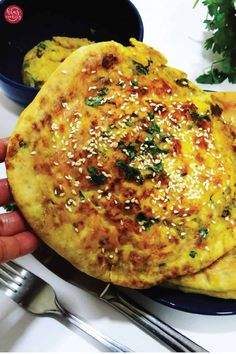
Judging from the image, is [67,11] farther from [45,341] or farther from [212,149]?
[45,341]

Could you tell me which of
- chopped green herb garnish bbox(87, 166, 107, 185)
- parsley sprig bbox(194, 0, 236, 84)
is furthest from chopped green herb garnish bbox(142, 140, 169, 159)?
parsley sprig bbox(194, 0, 236, 84)

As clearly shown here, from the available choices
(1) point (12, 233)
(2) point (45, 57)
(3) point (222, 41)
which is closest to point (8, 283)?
(1) point (12, 233)

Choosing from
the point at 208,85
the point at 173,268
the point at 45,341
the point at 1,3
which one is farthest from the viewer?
the point at 208,85

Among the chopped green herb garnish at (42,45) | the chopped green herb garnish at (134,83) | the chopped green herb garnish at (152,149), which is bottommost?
the chopped green herb garnish at (152,149)

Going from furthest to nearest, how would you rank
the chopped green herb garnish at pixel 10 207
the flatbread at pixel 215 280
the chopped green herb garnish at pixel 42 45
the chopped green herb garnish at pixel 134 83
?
the chopped green herb garnish at pixel 42 45 → the chopped green herb garnish at pixel 10 207 → the chopped green herb garnish at pixel 134 83 → the flatbread at pixel 215 280

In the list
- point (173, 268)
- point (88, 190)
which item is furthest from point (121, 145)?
point (173, 268)

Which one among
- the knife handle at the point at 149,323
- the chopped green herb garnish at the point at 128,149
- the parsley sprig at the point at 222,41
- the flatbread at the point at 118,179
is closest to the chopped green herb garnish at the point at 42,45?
the flatbread at the point at 118,179

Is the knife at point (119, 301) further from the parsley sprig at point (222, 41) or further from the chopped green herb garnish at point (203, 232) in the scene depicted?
the parsley sprig at point (222, 41)
